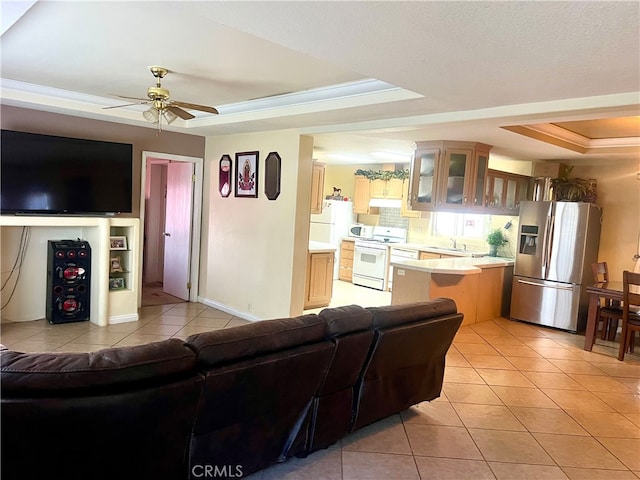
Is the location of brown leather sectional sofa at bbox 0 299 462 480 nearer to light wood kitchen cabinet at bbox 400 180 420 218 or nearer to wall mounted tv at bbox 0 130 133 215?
wall mounted tv at bbox 0 130 133 215

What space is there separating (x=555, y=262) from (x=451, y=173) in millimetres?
1902

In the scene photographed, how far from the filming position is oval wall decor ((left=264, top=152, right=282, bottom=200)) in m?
5.37

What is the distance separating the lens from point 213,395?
77.9 inches

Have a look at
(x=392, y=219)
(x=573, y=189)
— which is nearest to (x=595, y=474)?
(x=573, y=189)

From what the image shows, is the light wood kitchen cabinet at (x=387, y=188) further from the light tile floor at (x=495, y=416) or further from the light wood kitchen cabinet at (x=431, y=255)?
the light tile floor at (x=495, y=416)

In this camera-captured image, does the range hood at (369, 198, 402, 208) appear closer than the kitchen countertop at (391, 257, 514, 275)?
No

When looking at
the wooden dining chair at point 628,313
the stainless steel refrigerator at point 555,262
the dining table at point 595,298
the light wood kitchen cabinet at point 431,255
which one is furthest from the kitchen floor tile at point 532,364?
the light wood kitchen cabinet at point 431,255

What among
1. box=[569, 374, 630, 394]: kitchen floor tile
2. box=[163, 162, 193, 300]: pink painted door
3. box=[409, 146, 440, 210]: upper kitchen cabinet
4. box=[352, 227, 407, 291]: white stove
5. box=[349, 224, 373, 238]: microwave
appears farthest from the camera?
box=[349, 224, 373, 238]: microwave

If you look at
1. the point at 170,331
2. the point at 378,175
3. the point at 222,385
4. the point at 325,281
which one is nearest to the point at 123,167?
the point at 170,331

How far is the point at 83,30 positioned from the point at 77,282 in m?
3.09

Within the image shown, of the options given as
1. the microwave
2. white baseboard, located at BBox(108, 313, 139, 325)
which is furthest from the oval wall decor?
the microwave

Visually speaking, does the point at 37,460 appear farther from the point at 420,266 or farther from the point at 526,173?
the point at 526,173

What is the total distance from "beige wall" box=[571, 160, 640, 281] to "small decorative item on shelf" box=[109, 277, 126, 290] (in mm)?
6446

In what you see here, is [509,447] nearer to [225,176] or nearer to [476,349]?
[476,349]
